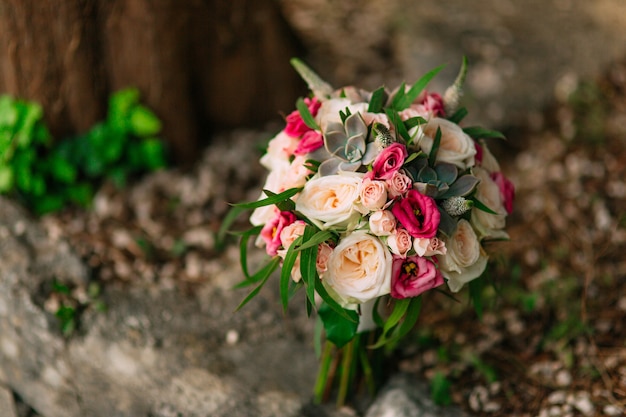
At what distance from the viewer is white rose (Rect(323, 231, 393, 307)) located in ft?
5.03

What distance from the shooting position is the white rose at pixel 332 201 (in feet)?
5.01

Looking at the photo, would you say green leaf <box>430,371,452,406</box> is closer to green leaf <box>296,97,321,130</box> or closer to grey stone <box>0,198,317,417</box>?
grey stone <box>0,198,317,417</box>

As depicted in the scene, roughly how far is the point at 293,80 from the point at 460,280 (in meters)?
1.78

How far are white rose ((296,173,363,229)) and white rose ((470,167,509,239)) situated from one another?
12.8 inches

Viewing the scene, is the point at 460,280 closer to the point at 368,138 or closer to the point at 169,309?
the point at 368,138

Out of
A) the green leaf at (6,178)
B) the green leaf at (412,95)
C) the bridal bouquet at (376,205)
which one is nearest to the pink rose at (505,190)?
the bridal bouquet at (376,205)

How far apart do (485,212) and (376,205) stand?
1.10 ft

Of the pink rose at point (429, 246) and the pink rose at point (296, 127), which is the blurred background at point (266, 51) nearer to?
the pink rose at point (296, 127)

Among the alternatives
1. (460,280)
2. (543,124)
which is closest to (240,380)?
(460,280)

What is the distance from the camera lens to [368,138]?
1.62 m

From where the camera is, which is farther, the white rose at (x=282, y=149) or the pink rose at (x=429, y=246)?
the white rose at (x=282, y=149)

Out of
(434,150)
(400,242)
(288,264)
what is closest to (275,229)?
(288,264)

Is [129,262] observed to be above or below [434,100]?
below

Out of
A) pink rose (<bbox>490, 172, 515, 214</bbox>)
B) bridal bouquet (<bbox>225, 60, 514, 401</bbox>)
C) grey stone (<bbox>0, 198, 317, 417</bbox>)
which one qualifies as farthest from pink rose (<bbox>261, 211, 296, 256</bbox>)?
grey stone (<bbox>0, 198, 317, 417</bbox>)
